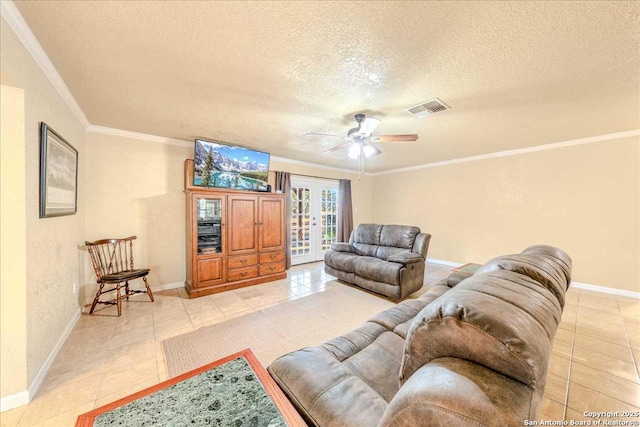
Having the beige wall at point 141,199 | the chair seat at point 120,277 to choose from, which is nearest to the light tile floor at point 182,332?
the chair seat at point 120,277

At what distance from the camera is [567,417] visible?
4.84 ft

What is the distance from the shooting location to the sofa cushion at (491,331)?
58 cm

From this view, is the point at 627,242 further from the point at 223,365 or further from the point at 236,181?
the point at 236,181

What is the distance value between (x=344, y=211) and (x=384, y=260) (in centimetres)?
254

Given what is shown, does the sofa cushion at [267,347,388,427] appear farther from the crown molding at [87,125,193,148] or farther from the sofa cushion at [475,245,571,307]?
the crown molding at [87,125,193,148]

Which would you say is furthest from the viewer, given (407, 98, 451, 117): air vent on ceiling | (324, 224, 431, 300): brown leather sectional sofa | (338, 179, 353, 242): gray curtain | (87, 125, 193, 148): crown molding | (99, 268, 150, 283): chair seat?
(338, 179, 353, 242): gray curtain

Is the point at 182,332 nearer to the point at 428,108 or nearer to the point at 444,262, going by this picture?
the point at 428,108

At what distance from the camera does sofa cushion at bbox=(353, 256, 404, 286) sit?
10.8 ft

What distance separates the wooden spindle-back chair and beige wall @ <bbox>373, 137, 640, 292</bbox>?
5747 millimetres

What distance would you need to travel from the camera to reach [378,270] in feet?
11.3

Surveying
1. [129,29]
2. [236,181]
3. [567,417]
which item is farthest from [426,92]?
[236,181]

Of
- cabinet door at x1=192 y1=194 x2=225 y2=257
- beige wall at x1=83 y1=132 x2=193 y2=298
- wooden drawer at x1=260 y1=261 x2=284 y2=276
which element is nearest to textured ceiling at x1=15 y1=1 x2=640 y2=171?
beige wall at x1=83 y1=132 x2=193 y2=298

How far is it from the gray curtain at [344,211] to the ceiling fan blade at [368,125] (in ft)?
10.9

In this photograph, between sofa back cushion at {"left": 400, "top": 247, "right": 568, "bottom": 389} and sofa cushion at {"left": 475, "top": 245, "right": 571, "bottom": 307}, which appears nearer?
sofa back cushion at {"left": 400, "top": 247, "right": 568, "bottom": 389}
